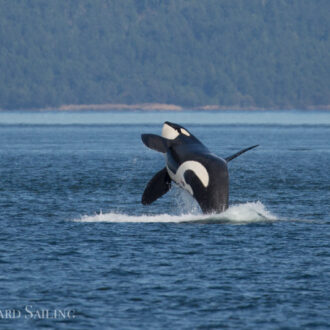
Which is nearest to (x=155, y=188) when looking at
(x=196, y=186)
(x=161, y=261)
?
(x=196, y=186)

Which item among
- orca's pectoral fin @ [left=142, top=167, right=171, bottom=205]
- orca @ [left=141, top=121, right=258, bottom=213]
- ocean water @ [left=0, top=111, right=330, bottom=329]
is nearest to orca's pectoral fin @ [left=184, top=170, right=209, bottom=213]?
orca @ [left=141, top=121, right=258, bottom=213]

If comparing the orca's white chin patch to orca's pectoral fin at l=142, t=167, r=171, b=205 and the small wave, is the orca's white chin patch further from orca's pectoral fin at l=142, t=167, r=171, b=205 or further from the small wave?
the small wave

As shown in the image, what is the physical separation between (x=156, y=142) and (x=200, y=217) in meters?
4.10

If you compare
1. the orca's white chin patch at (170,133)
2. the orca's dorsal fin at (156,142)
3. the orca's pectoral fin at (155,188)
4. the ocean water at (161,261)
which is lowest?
the ocean water at (161,261)

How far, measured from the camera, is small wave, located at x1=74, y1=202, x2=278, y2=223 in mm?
36250

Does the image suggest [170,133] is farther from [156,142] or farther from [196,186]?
[196,186]

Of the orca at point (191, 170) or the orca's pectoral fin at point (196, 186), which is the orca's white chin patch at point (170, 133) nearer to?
the orca at point (191, 170)

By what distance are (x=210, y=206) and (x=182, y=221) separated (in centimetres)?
312

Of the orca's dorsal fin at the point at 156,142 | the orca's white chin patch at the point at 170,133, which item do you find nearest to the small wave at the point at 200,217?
the orca's dorsal fin at the point at 156,142

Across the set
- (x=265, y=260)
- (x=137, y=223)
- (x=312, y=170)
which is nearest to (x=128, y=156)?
(x=312, y=170)

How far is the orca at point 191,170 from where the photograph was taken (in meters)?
33.2

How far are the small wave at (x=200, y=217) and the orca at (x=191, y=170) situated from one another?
3.88ft

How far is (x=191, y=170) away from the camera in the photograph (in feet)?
110

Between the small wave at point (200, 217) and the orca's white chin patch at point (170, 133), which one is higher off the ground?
the orca's white chin patch at point (170, 133)
